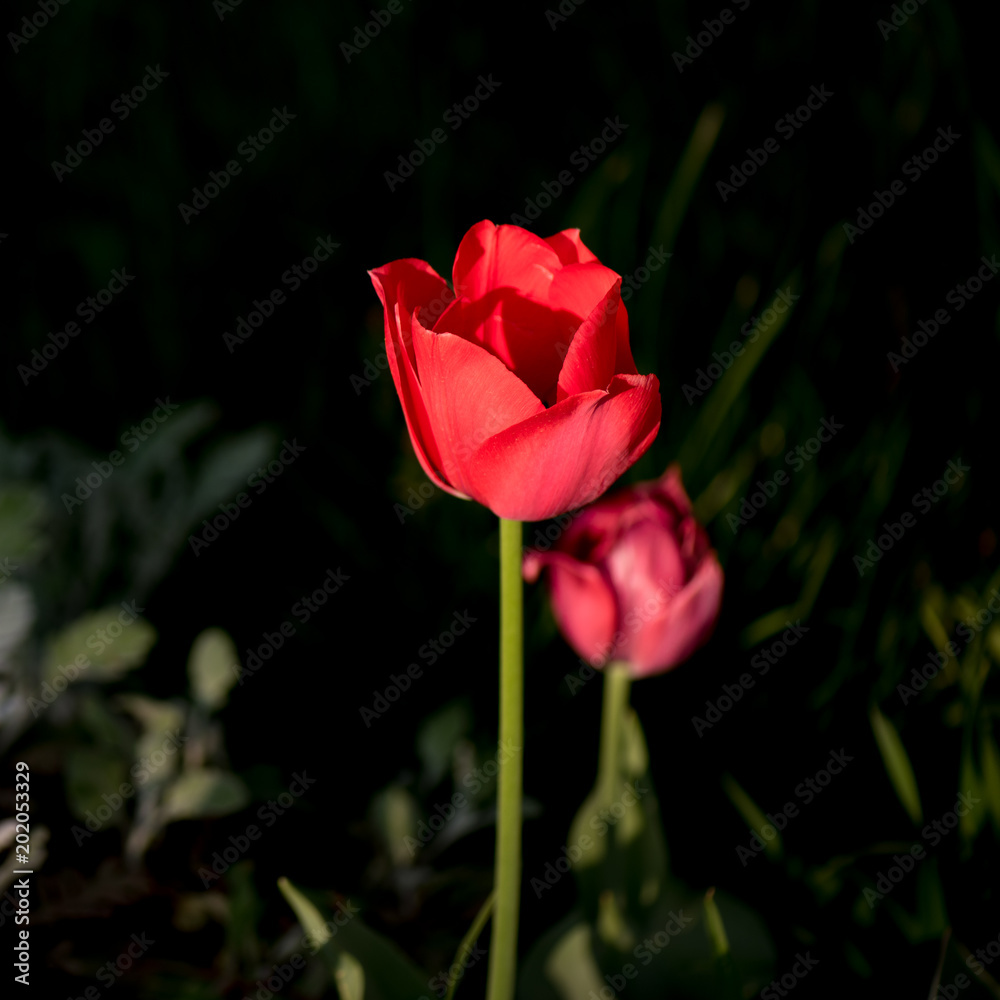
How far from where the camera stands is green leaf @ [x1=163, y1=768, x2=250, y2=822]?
57 cm

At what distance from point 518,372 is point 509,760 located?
5.9 inches

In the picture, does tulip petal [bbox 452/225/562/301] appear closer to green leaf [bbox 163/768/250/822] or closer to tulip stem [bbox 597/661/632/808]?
tulip stem [bbox 597/661/632/808]

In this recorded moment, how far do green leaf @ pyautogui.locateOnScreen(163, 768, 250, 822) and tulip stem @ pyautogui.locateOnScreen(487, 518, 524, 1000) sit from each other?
0.71 feet

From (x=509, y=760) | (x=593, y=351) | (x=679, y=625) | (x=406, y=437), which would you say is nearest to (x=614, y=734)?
(x=679, y=625)

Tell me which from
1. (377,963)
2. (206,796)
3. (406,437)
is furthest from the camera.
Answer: (406,437)

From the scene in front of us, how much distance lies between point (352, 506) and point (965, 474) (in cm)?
57

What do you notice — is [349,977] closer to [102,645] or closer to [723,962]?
[723,962]

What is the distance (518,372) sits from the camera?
0.37 meters

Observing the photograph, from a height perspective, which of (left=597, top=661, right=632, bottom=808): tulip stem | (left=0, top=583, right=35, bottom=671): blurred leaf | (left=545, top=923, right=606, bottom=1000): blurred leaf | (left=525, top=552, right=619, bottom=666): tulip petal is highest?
(left=0, top=583, right=35, bottom=671): blurred leaf

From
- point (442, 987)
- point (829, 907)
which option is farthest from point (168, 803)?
point (829, 907)

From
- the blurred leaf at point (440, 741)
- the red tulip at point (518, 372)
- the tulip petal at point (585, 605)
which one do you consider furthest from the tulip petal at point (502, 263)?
the blurred leaf at point (440, 741)

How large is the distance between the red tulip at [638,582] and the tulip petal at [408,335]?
0.15m

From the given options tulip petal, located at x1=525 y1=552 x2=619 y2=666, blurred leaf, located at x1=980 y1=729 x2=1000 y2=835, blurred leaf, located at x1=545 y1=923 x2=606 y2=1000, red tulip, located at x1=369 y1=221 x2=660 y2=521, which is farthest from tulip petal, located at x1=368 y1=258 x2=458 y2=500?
blurred leaf, located at x1=980 y1=729 x2=1000 y2=835

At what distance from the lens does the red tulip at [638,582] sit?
0.51 meters
